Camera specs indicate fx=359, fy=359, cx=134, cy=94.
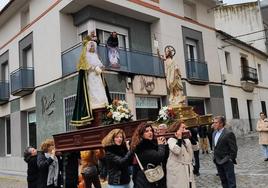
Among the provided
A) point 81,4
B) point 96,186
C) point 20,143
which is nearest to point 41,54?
point 81,4

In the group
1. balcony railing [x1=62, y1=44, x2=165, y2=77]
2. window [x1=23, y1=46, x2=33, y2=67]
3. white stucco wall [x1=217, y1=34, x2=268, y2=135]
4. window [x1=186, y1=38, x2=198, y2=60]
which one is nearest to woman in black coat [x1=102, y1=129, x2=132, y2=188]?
balcony railing [x1=62, y1=44, x2=165, y2=77]

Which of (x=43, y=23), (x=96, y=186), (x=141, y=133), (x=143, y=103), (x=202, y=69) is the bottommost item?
(x=96, y=186)

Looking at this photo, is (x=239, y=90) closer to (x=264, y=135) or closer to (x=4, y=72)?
(x=264, y=135)

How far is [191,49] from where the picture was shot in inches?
812

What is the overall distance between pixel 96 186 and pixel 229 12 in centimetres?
2482

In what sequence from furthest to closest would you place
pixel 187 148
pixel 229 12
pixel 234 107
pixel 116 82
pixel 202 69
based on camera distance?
1. pixel 229 12
2. pixel 234 107
3. pixel 202 69
4. pixel 116 82
5. pixel 187 148

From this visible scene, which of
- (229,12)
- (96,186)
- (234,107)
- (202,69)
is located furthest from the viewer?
(229,12)

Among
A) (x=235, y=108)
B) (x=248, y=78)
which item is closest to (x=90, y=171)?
(x=235, y=108)

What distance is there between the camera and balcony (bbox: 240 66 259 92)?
2458cm

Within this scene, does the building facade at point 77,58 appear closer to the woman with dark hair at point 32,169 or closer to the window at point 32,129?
the window at point 32,129

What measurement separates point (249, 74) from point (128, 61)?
12776mm

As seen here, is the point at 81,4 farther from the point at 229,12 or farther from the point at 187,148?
the point at 229,12

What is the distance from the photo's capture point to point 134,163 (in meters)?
4.75

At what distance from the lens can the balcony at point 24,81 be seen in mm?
17375
